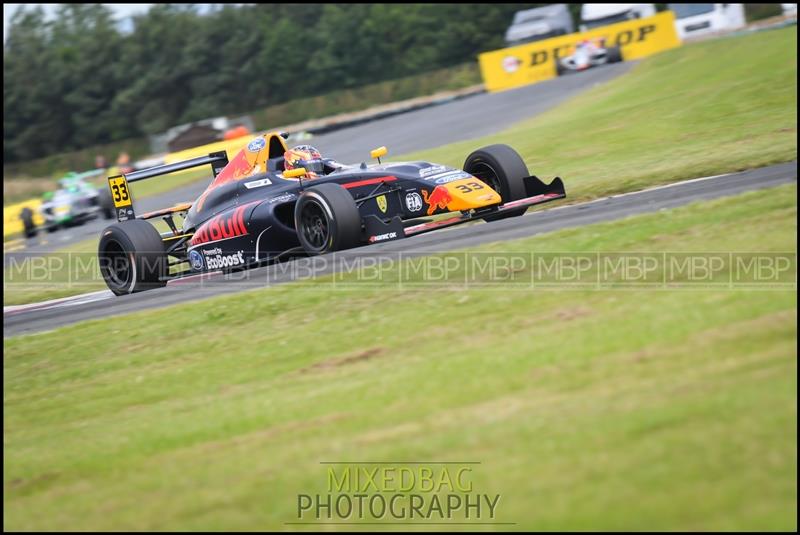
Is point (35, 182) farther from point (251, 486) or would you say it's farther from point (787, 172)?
point (251, 486)

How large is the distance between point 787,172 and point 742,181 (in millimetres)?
481

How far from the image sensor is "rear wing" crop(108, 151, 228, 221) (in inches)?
541

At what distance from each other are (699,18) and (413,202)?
131ft

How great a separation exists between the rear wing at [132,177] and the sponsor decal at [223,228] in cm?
94

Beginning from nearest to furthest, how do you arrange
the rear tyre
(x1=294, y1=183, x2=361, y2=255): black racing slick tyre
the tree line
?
(x1=294, y1=183, x2=361, y2=255): black racing slick tyre, the rear tyre, the tree line

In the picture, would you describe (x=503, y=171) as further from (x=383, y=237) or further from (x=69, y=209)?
(x=69, y=209)

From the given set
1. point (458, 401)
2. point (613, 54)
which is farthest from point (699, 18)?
point (458, 401)

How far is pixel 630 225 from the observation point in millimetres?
10070

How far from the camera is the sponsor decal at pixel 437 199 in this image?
11391 millimetres

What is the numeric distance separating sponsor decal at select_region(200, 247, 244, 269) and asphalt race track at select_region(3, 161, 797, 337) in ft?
0.54

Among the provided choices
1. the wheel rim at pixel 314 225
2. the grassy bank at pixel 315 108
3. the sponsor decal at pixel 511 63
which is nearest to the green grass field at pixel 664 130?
the wheel rim at pixel 314 225

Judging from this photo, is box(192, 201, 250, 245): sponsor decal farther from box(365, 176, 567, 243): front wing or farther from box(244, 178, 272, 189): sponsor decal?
box(365, 176, 567, 243): front wing

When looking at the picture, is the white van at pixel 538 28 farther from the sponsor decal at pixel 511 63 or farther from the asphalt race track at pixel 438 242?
the asphalt race track at pixel 438 242

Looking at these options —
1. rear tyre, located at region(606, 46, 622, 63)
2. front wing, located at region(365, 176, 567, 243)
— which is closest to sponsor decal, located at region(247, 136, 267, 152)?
front wing, located at region(365, 176, 567, 243)
